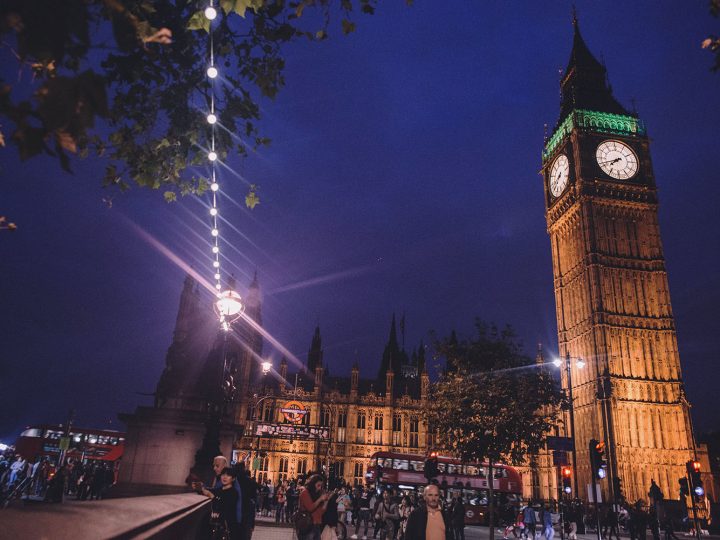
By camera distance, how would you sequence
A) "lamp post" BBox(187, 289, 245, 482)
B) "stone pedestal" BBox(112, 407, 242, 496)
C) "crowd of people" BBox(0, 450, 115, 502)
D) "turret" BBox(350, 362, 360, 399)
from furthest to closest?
"turret" BBox(350, 362, 360, 399), "crowd of people" BBox(0, 450, 115, 502), "stone pedestal" BBox(112, 407, 242, 496), "lamp post" BBox(187, 289, 245, 482)

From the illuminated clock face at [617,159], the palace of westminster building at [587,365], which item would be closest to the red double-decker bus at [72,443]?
the palace of westminster building at [587,365]

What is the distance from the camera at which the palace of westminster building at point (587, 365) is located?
Result: 48.6 meters

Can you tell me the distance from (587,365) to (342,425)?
29876mm

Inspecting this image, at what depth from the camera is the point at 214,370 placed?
14031 mm

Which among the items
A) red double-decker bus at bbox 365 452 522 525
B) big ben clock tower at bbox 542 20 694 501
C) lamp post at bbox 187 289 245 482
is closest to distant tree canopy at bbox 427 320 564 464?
lamp post at bbox 187 289 245 482

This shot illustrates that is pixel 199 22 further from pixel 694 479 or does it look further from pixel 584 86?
pixel 584 86

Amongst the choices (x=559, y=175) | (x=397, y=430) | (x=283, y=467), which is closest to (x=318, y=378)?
(x=283, y=467)

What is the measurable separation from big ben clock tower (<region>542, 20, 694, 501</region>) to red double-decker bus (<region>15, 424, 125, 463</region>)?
1643 inches

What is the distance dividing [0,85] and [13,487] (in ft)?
69.9

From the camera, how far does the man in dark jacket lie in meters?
5.43

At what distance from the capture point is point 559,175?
64.9m

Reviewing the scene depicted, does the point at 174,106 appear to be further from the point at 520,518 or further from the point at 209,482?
the point at 520,518

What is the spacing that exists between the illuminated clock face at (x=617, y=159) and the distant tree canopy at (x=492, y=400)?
4726cm

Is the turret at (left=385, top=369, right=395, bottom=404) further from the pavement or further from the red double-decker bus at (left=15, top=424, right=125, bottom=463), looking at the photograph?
the pavement
